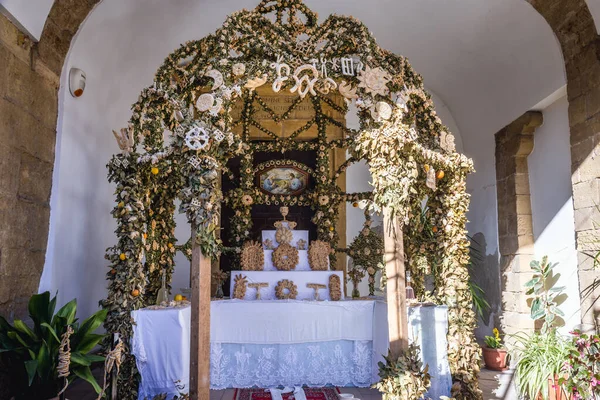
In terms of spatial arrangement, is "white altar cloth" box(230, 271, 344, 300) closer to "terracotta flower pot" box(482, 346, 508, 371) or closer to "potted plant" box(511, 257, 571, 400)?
"potted plant" box(511, 257, 571, 400)

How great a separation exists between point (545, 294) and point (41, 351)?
19.7 feet

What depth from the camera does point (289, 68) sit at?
17.3 feet

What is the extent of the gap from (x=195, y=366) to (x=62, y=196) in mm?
2958

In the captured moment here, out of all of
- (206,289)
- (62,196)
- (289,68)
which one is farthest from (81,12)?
(206,289)

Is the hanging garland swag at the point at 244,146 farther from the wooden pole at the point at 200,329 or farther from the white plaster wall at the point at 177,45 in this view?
the white plaster wall at the point at 177,45

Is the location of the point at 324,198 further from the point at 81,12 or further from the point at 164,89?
the point at 81,12

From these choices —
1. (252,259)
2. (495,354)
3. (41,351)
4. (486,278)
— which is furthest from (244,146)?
(486,278)

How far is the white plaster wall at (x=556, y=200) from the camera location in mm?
6449

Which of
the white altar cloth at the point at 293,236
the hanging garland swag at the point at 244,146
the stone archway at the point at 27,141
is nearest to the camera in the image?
the stone archway at the point at 27,141

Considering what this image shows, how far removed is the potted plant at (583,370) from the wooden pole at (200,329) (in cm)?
353

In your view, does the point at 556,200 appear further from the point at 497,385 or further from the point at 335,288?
the point at 335,288

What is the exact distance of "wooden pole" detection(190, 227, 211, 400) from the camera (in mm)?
4539

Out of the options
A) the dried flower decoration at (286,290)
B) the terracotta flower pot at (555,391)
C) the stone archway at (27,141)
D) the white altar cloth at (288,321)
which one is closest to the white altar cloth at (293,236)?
the dried flower decoration at (286,290)

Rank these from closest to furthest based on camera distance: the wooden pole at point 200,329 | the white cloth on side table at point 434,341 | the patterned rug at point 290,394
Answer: the wooden pole at point 200,329 → the white cloth on side table at point 434,341 → the patterned rug at point 290,394
